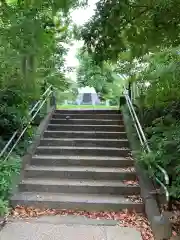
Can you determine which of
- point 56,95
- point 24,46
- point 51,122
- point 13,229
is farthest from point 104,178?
point 56,95

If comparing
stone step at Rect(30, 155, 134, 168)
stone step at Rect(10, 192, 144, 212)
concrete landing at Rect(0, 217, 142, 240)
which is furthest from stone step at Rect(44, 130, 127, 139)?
concrete landing at Rect(0, 217, 142, 240)

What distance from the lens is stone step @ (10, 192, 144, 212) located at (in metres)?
4.69

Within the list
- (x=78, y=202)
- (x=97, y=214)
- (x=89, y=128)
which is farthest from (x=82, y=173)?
(x=89, y=128)

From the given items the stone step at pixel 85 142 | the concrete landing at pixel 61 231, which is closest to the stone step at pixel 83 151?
the stone step at pixel 85 142

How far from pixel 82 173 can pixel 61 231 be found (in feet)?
5.65

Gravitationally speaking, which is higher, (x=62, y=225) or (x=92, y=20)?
(x=92, y=20)

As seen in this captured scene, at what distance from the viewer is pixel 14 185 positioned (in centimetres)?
501

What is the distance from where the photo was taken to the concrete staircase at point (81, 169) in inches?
189

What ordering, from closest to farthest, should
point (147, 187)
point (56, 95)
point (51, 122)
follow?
point (147, 187) → point (51, 122) → point (56, 95)

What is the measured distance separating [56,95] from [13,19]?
869cm

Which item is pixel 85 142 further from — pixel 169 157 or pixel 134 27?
pixel 134 27

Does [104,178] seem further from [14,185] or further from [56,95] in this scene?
[56,95]

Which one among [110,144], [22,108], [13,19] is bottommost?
[110,144]

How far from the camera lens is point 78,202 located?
4.74 metres
